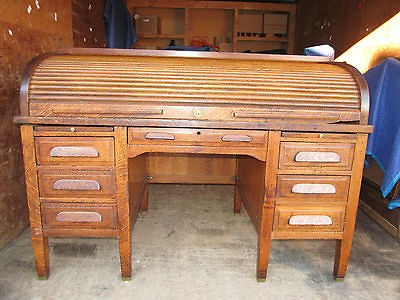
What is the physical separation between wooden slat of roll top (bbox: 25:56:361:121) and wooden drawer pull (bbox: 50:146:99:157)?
24cm

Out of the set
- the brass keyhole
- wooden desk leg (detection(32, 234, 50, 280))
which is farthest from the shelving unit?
wooden desk leg (detection(32, 234, 50, 280))

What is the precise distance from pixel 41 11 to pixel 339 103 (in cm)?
226

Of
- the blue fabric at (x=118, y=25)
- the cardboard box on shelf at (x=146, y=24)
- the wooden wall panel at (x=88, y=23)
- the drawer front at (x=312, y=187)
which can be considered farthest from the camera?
the cardboard box on shelf at (x=146, y=24)

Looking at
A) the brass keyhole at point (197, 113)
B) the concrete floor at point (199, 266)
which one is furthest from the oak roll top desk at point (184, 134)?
the concrete floor at point (199, 266)

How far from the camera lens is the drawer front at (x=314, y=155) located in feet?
5.57

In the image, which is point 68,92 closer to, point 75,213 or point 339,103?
point 75,213

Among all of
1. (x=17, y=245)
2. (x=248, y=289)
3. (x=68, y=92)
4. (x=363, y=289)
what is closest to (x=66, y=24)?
(x=68, y=92)

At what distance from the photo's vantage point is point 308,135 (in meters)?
1.69

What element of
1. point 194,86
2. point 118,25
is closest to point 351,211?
point 194,86

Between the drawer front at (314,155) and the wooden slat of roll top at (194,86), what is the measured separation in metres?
0.17

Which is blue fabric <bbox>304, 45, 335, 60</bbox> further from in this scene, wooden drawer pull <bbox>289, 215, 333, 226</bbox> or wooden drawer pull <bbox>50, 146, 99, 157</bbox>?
wooden drawer pull <bbox>50, 146, 99, 157</bbox>

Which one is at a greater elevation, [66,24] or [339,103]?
[66,24]

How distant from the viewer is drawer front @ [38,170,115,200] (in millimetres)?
1696

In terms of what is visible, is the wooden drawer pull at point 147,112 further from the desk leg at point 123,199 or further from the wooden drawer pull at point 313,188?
the wooden drawer pull at point 313,188
